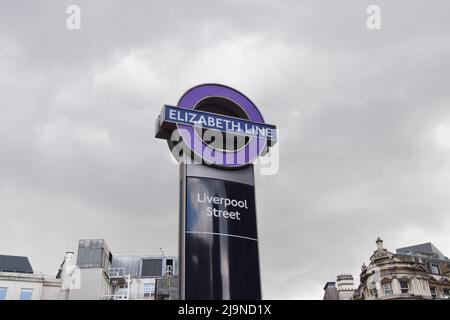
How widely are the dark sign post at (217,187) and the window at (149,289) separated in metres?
34.8

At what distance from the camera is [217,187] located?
81.5ft

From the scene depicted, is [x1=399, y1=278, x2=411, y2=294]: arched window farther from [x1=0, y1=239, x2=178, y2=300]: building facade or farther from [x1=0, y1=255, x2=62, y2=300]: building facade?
[x1=0, y1=255, x2=62, y2=300]: building facade

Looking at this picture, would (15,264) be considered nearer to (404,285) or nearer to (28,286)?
(28,286)

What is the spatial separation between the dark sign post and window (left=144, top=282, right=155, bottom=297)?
34.8 meters

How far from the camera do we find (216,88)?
2794 centimetres

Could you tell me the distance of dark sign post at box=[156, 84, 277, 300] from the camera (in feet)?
74.0

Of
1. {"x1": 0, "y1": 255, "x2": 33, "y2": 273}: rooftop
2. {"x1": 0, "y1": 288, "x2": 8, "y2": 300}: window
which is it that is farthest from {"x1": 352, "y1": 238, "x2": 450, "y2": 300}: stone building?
{"x1": 0, "y1": 255, "x2": 33, "y2": 273}: rooftop

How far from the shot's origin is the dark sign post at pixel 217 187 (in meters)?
22.6

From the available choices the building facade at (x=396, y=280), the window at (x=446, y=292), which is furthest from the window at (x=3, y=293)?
the window at (x=446, y=292)

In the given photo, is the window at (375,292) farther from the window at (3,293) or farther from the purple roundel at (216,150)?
the window at (3,293)
